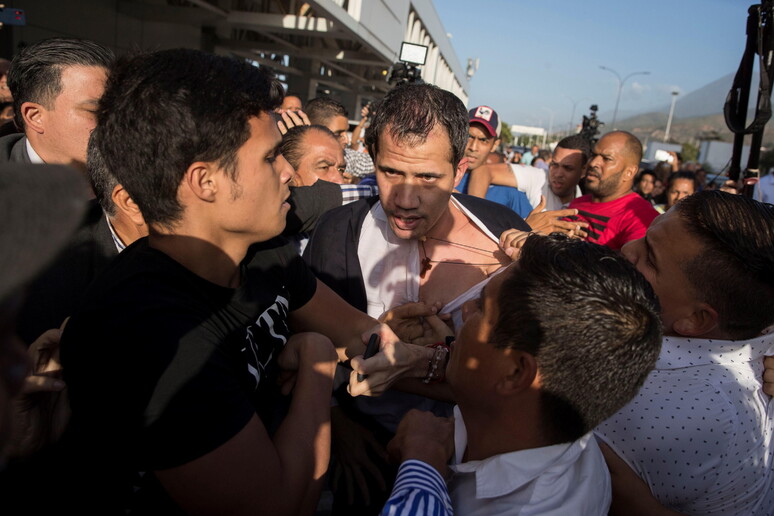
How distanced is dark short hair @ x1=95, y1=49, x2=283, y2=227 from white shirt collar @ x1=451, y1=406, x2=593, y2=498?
3.49 ft

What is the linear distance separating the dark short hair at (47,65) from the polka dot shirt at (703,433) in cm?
263

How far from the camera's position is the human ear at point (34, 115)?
7.45 feet

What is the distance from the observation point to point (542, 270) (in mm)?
1242

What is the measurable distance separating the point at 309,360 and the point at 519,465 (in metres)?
0.64

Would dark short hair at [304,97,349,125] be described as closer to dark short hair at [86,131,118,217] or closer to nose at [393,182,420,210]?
nose at [393,182,420,210]

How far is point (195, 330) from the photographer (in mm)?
1136

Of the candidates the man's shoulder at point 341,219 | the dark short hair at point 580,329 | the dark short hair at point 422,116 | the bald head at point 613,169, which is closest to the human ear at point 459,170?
the dark short hair at point 422,116

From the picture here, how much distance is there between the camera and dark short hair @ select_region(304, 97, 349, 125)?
576 cm

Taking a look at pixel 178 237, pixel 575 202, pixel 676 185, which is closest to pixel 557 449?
pixel 178 237

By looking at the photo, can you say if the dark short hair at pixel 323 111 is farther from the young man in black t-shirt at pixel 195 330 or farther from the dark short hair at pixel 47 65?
the young man in black t-shirt at pixel 195 330

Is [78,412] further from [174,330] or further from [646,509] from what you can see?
[646,509]

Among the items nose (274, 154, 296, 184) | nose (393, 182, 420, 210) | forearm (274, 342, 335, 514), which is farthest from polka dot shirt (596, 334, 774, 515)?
nose (274, 154, 296, 184)

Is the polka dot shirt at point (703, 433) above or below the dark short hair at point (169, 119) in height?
below

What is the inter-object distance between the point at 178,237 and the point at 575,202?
455cm
